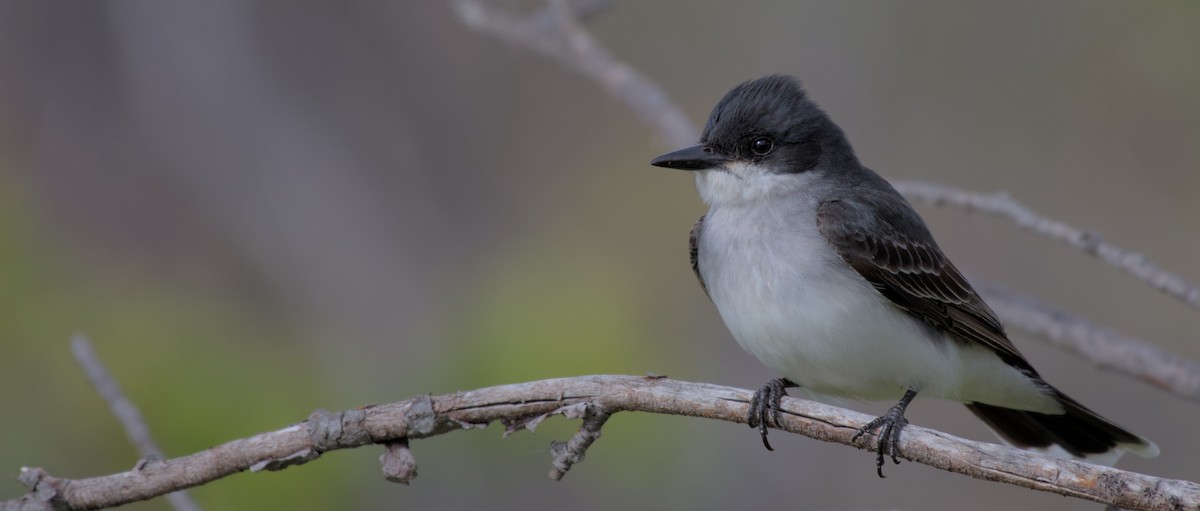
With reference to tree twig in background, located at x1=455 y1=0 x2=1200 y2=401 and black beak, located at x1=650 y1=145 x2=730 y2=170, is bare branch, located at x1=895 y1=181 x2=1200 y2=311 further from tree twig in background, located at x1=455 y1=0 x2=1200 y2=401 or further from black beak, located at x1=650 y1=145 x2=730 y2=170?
black beak, located at x1=650 y1=145 x2=730 y2=170

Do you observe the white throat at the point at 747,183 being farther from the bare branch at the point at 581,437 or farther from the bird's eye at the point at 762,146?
the bare branch at the point at 581,437

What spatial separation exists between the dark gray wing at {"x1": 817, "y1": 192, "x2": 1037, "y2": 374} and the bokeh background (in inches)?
82.2

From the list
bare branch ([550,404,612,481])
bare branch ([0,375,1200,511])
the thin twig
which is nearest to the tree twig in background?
bare branch ([0,375,1200,511])

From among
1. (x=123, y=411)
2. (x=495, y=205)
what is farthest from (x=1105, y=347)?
(x=495, y=205)

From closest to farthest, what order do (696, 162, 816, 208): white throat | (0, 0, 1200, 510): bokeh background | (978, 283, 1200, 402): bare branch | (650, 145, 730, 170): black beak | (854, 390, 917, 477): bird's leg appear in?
1. (854, 390, 917, 477): bird's leg
2. (978, 283, 1200, 402): bare branch
3. (650, 145, 730, 170): black beak
4. (696, 162, 816, 208): white throat
5. (0, 0, 1200, 510): bokeh background

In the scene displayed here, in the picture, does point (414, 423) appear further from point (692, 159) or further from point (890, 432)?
point (692, 159)

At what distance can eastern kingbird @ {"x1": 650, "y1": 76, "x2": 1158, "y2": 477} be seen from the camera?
14.5 ft

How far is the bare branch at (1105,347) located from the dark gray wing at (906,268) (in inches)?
6.8

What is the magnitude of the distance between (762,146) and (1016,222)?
1015 mm

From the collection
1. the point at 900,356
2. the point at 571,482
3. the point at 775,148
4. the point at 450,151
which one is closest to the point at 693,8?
the point at 450,151

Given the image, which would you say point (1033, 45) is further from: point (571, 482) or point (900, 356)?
point (900, 356)

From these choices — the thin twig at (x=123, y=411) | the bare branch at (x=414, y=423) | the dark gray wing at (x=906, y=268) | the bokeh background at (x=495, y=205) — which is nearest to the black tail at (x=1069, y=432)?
the dark gray wing at (x=906, y=268)

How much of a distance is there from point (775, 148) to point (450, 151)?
5.29 metres

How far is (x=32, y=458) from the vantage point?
5984mm
